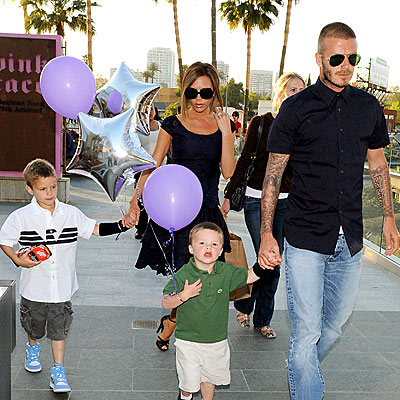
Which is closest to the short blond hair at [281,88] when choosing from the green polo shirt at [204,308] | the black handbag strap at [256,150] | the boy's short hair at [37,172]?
the black handbag strap at [256,150]

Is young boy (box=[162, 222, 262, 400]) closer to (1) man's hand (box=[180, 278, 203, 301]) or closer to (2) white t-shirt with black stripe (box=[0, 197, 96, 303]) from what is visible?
(1) man's hand (box=[180, 278, 203, 301])

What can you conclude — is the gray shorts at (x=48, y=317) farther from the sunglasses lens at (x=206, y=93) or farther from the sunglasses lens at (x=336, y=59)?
the sunglasses lens at (x=336, y=59)

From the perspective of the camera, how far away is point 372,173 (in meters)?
3.57

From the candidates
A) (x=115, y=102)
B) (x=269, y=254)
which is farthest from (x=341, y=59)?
(x=115, y=102)

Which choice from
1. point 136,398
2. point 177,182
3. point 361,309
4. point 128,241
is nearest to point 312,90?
point 177,182

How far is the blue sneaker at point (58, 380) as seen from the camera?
368 cm

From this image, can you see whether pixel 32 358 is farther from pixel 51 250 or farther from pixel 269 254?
pixel 269 254

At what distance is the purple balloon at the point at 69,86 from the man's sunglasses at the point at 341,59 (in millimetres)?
1642

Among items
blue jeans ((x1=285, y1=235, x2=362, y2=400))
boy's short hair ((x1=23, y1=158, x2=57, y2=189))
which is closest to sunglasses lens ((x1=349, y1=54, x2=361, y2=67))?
blue jeans ((x1=285, y1=235, x2=362, y2=400))

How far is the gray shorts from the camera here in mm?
3736

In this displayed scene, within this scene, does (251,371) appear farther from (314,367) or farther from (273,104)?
(273,104)

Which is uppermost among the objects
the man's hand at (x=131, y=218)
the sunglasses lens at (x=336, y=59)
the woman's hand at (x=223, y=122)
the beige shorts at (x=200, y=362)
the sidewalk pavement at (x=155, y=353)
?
the sunglasses lens at (x=336, y=59)

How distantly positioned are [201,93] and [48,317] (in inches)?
66.7

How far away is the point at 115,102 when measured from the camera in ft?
13.3
